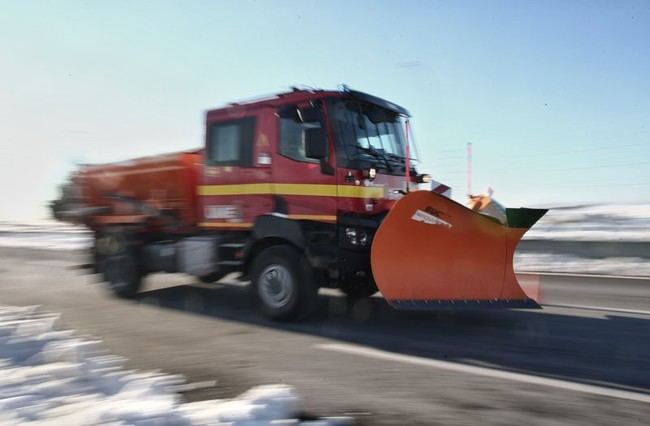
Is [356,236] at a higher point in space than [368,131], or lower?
lower

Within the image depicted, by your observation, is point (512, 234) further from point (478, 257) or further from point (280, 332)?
point (280, 332)

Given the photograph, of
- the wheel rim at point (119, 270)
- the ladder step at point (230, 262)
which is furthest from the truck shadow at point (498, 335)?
the wheel rim at point (119, 270)

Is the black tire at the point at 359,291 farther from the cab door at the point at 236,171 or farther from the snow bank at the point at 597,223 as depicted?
the snow bank at the point at 597,223

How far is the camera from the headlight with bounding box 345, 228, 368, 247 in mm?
6160

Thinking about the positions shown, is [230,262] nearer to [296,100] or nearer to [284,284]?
[284,284]

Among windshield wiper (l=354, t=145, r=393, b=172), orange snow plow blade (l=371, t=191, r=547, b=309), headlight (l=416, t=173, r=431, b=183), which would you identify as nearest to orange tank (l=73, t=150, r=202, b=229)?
windshield wiper (l=354, t=145, r=393, b=172)

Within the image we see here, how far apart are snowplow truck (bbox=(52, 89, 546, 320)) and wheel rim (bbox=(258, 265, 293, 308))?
0.05 ft

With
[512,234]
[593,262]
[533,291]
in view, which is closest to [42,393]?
[512,234]

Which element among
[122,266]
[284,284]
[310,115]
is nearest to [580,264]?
[284,284]

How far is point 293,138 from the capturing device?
6.44 m

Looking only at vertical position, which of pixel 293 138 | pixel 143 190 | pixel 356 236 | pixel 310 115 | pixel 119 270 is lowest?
pixel 119 270

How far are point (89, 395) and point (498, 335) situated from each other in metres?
4.07

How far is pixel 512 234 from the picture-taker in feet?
19.5

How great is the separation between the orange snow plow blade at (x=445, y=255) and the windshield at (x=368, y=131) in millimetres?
1031
